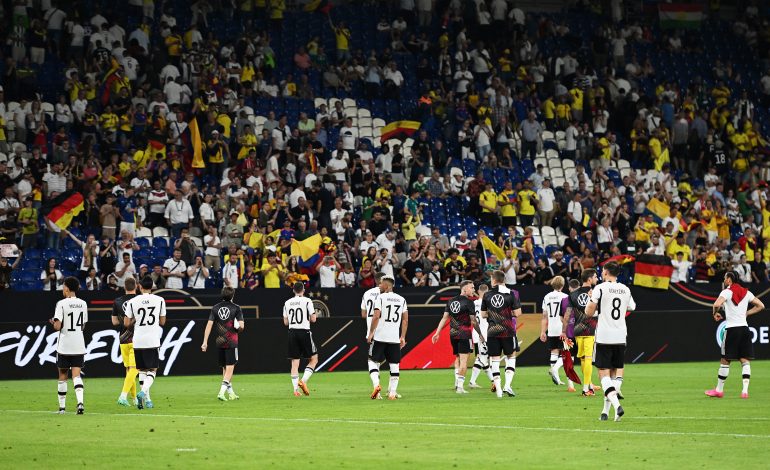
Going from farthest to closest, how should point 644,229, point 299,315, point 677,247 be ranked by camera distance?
point 644,229 → point 677,247 → point 299,315

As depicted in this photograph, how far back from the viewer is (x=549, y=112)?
4619 cm

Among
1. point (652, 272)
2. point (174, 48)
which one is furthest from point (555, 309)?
point (174, 48)

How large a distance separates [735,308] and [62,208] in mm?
18462

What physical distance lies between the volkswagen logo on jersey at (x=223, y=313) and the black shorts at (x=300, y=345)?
1.78 m

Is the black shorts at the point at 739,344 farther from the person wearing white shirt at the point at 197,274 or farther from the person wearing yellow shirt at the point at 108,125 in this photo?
the person wearing yellow shirt at the point at 108,125

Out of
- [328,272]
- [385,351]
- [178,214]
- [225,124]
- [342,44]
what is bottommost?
[385,351]

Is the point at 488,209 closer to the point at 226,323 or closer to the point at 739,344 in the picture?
the point at 739,344

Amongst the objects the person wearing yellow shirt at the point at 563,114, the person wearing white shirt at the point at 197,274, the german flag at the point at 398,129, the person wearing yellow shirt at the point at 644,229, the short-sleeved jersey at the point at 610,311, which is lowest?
the person wearing white shirt at the point at 197,274

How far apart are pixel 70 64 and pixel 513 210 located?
583 inches

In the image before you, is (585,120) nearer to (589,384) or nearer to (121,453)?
(589,384)

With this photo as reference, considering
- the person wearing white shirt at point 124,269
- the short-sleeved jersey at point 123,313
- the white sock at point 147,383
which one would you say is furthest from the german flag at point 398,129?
the white sock at point 147,383

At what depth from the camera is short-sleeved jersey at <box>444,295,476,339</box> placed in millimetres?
26250

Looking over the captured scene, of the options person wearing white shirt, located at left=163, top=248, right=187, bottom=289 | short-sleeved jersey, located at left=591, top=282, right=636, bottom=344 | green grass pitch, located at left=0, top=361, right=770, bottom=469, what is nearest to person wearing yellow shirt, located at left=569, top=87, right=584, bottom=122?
person wearing white shirt, located at left=163, top=248, right=187, bottom=289

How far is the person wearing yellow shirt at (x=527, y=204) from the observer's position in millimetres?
40875
